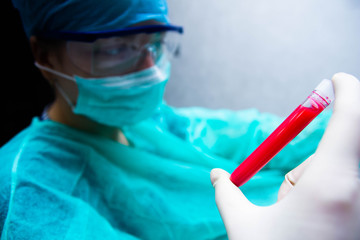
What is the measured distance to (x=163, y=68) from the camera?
85 cm

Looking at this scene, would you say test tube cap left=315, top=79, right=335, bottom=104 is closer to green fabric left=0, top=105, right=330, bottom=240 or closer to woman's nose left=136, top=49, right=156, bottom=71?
green fabric left=0, top=105, right=330, bottom=240

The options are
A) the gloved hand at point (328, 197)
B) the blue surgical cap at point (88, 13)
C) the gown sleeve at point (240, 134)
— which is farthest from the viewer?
the blue surgical cap at point (88, 13)

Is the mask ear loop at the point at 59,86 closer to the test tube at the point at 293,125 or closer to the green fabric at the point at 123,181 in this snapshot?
the green fabric at the point at 123,181

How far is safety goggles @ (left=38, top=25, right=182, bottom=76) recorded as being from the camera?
0.66m

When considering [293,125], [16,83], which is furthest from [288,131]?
[16,83]

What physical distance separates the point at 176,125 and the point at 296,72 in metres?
0.53

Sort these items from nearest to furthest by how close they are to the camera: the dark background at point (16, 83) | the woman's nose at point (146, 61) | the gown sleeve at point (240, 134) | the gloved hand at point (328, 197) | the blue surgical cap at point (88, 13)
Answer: the gloved hand at point (328, 197) → the gown sleeve at point (240, 134) → the blue surgical cap at point (88, 13) → the woman's nose at point (146, 61) → the dark background at point (16, 83)

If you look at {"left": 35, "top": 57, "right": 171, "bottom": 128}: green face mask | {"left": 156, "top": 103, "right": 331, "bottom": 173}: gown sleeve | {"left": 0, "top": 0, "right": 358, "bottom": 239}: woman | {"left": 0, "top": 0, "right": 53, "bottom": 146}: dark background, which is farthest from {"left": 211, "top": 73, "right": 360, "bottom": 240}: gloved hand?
{"left": 0, "top": 0, "right": 53, "bottom": 146}: dark background

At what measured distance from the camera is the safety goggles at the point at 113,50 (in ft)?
2.17

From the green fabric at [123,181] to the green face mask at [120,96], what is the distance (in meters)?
0.09

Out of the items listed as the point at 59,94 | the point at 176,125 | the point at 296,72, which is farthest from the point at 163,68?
the point at 296,72

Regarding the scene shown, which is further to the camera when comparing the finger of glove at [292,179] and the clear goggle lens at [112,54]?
the clear goggle lens at [112,54]

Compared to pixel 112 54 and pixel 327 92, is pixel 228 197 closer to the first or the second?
pixel 327 92

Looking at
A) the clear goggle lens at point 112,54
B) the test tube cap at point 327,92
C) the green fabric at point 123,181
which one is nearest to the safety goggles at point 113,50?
the clear goggle lens at point 112,54
